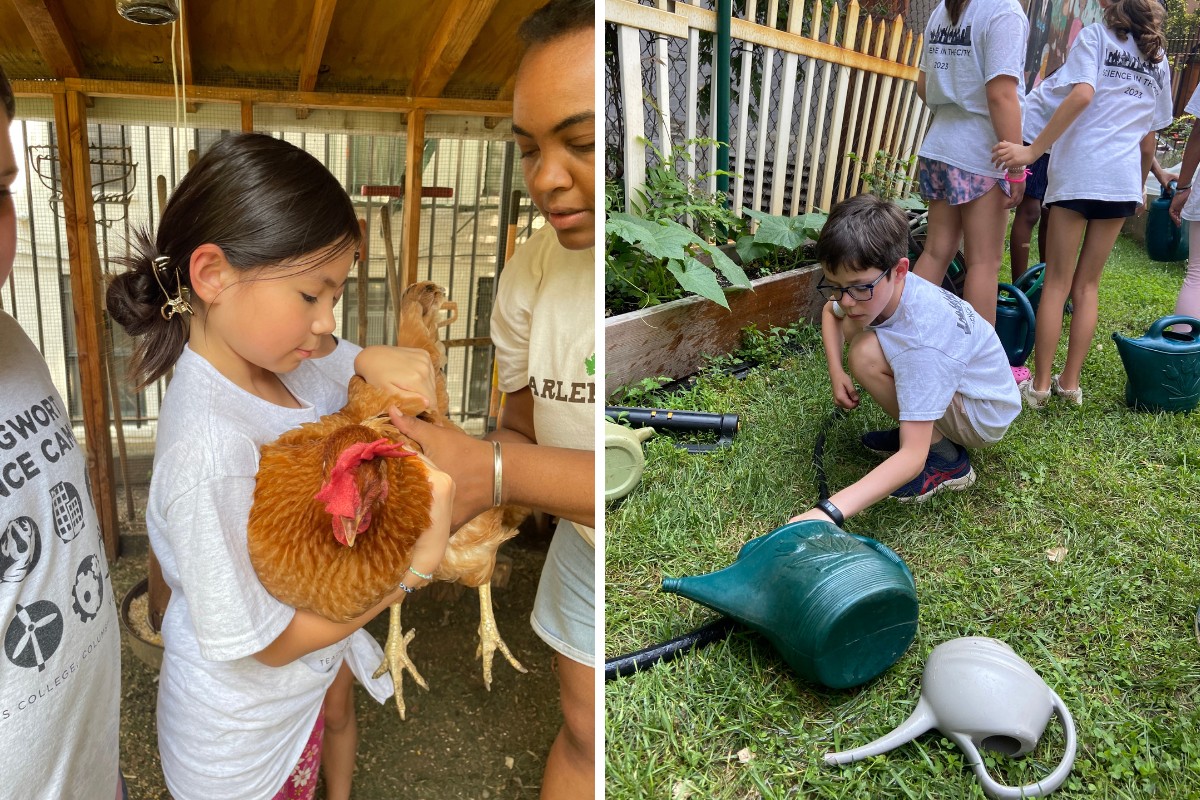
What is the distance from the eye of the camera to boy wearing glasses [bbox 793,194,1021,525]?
64.0 inches

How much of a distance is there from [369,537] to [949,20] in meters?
1.74

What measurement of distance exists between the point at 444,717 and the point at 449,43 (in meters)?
0.96

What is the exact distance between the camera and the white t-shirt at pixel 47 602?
623mm

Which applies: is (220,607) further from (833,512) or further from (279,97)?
(833,512)

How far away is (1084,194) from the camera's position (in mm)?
2082

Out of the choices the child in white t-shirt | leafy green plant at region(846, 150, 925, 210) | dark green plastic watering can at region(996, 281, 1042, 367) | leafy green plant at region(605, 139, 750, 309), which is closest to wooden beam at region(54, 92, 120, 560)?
the child in white t-shirt

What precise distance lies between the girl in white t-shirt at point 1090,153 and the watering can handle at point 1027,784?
1.29 metres

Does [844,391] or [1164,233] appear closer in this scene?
[844,391]

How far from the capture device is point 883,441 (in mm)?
2029

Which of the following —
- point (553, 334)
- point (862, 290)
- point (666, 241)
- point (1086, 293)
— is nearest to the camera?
point (553, 334)

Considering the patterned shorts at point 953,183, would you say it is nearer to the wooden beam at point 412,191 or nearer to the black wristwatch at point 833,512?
the black wristwatch at point 833,512

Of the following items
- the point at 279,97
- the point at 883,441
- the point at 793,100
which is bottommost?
the point at 883,441

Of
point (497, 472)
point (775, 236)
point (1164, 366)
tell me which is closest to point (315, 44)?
point (497, 472)

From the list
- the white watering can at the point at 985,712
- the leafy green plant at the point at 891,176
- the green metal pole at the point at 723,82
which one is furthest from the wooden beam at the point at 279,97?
the leafy green plant at the point at 891,176
